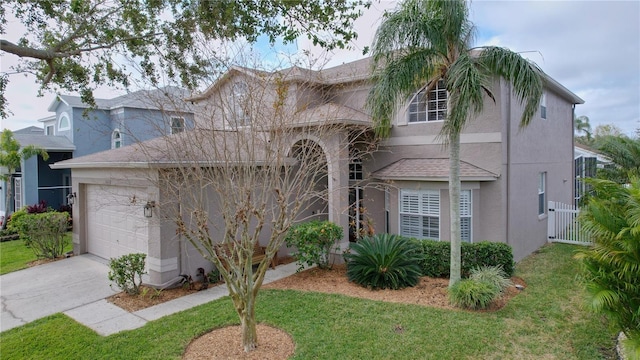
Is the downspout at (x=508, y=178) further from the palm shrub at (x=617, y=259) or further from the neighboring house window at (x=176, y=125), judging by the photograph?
the neighboring house window at (x=176, y=125)

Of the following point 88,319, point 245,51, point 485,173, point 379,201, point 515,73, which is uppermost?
point 245,51

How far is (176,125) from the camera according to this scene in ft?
26.9

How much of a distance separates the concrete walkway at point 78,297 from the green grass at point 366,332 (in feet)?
1.43

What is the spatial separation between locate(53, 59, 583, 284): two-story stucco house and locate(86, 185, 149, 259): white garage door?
Answer: 0.03m

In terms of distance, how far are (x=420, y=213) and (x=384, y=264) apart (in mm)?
3188

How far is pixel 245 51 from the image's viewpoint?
8.21 m

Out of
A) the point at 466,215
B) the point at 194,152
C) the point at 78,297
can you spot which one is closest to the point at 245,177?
the point at 194,152

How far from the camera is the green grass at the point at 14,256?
13.0 m

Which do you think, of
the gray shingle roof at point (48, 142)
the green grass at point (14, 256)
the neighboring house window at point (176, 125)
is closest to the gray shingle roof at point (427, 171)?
the neighboring house window at point (176, 125)

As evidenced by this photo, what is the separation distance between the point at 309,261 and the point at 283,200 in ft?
16.1

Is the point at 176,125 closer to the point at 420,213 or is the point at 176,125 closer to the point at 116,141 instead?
the point at 420,213

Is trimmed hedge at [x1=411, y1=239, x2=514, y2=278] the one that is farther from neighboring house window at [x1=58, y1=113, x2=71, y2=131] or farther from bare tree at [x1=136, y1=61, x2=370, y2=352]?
neighboring house window at [x1=58, y1=113, x2=71, y2=131]

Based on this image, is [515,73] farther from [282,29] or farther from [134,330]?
[134,330]

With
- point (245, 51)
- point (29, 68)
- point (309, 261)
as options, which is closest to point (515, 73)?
point (245, 51)
